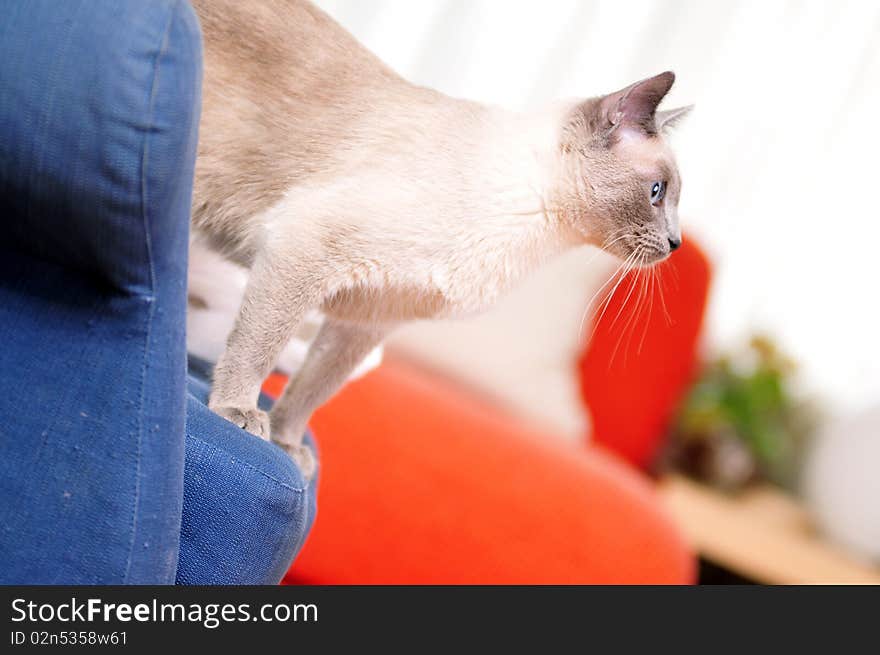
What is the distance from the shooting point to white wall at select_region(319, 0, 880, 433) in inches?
68.9

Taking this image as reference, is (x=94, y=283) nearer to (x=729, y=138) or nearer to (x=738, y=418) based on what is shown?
(x=729, y=138)

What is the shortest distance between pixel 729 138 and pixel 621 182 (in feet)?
5.68

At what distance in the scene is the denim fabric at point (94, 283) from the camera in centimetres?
61

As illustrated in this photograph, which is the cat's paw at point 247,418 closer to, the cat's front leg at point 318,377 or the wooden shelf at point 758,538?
the cat's front leg at point 318,377

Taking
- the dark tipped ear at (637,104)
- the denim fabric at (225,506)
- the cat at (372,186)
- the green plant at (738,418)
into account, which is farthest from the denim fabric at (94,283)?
the green plant at (738,418)

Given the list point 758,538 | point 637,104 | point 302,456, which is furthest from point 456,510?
point 758,538

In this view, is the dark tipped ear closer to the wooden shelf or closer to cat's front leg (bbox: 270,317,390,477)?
cat's front leg (bbox: 270,317,390,477)

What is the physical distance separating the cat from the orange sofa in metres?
0.57

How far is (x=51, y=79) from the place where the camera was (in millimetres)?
607

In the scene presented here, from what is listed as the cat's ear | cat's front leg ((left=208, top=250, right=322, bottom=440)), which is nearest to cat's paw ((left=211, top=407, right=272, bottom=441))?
cat's front leg ((left=208, top=250, right=322, bottom=440))

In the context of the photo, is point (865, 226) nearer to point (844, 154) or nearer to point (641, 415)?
point (844, 154)

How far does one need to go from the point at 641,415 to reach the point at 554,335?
423 millimetres

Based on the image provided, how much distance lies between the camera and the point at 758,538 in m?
2.84

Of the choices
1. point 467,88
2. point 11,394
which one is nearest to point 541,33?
point 467,88
